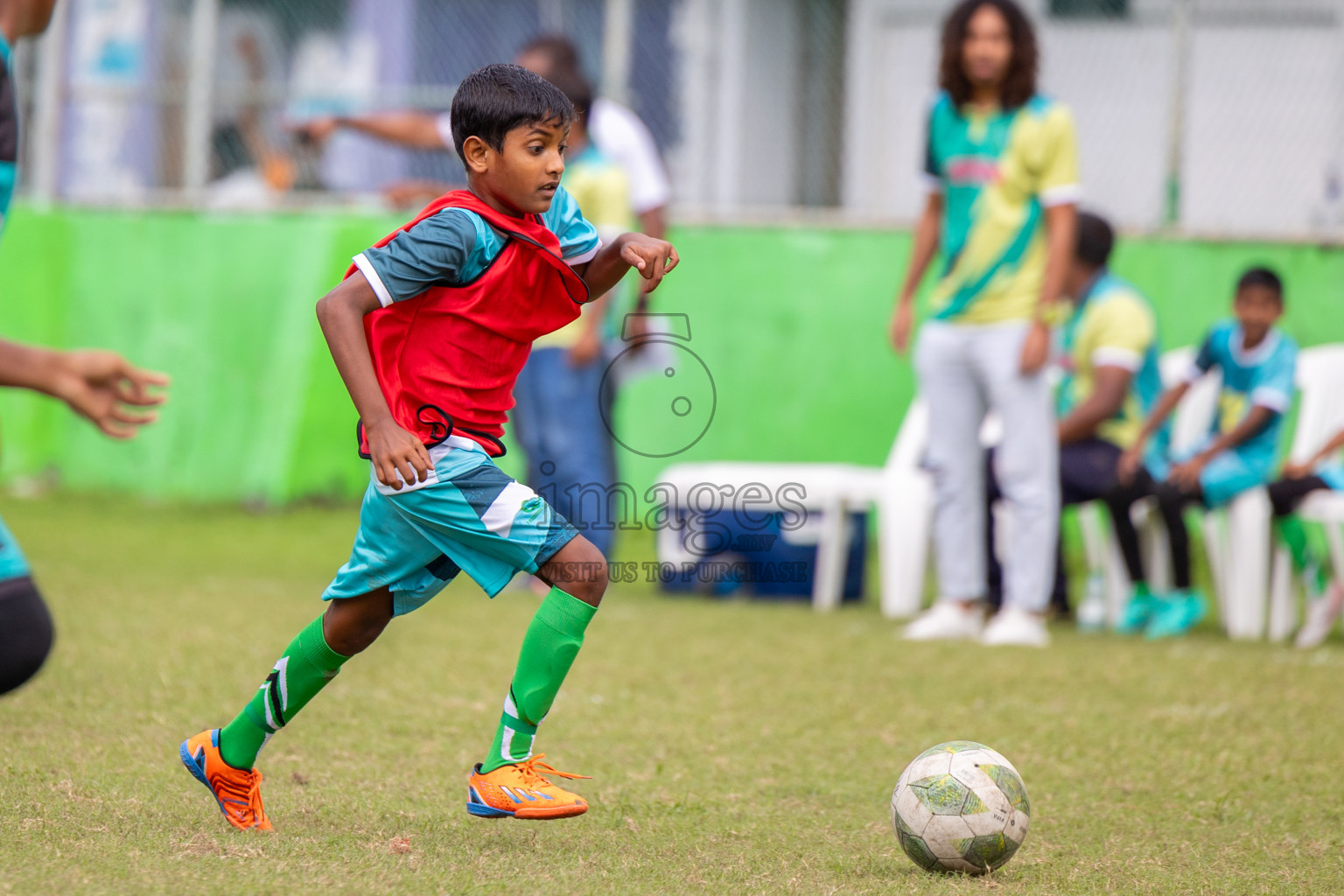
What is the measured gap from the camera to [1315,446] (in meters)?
7.12

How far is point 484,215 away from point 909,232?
20.8ft

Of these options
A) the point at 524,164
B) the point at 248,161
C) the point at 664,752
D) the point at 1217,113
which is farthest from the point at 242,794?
the point at 248,161

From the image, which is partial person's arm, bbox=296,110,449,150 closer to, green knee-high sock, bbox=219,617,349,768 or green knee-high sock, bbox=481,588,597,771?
green knee-high sock, bbox=219,617,349,768

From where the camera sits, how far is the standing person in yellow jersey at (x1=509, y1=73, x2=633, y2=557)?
694 cm

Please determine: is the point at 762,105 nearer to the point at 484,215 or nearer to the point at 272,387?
the point at 272,387

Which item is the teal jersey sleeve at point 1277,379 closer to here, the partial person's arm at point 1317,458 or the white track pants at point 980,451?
the partial person's arm at point 1317,458

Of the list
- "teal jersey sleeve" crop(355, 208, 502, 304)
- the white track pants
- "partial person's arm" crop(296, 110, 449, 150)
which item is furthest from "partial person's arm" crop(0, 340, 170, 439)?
"partial person's arm" crop(296, 110, 449, 150)

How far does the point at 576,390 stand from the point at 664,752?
3087 mm

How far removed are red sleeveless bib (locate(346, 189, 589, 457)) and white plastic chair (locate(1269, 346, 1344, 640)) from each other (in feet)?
14.0

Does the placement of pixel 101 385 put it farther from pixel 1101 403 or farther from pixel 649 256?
pixel 1101 403

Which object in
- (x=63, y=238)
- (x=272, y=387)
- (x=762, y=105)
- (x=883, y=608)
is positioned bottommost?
(x=883, y=608)

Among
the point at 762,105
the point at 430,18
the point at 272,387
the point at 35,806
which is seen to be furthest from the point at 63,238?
the point at 35,806

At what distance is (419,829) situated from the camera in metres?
3.33

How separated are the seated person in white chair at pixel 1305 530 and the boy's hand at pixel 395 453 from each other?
15.0 feet
